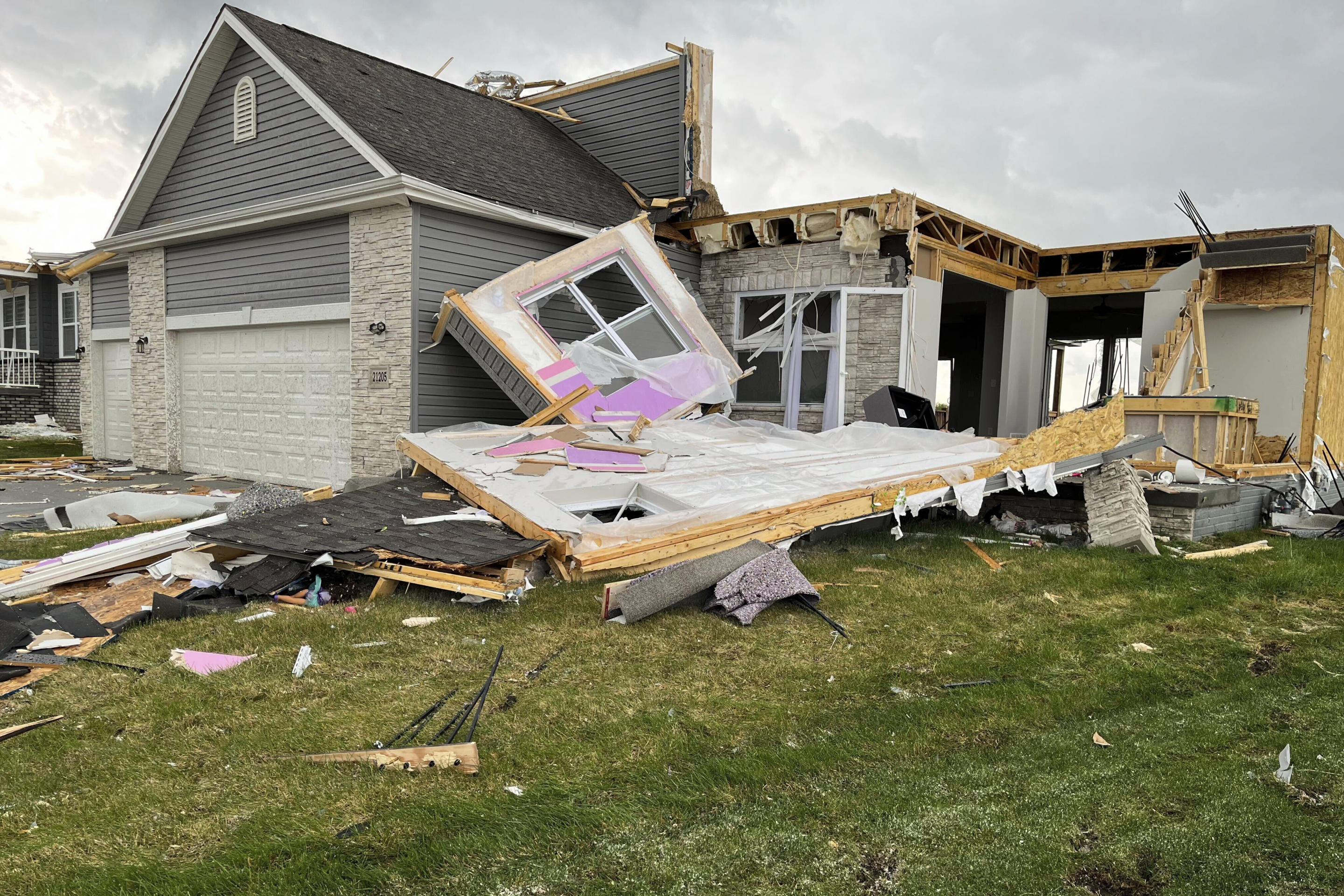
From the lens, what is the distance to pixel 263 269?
12.7 meters

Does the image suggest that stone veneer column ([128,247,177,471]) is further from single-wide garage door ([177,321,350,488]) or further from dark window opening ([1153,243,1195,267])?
dark window opening ([1153,243,1195,267])

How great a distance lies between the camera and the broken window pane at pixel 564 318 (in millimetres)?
11102

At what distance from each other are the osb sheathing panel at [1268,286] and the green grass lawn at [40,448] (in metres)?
21.1

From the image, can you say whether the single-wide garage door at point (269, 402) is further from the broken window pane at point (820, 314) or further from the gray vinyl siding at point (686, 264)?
the broken window pane at point (820, 314)

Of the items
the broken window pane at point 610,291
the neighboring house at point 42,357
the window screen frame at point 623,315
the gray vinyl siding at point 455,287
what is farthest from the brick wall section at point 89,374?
the broken window pane at point 610,291

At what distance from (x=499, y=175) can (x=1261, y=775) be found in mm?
11189

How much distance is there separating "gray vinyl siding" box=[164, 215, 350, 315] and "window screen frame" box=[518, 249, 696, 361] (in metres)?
2.86

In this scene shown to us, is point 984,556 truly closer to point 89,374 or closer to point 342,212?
point 342,212

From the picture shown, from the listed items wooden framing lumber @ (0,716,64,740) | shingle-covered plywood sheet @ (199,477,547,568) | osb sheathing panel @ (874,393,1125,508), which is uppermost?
osb sheathing panel @ (874,393,1125,508)

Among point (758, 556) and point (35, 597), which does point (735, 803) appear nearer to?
point (758, 556)

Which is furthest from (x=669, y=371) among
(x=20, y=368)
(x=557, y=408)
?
(x=20, y=368)

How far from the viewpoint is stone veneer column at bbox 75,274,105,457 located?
16.8m

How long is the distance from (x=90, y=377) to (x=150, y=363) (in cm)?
342

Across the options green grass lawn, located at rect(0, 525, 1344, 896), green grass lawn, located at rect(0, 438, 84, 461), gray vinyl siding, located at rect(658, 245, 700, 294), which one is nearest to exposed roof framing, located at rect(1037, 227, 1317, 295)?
gray vinyl siding, located at rect(658, 245, 700, 294)
